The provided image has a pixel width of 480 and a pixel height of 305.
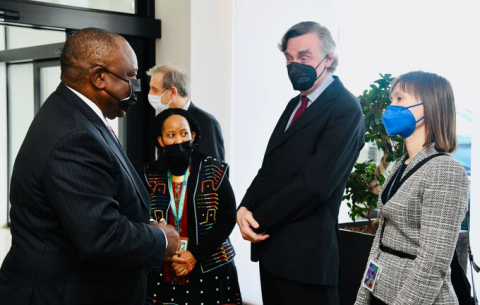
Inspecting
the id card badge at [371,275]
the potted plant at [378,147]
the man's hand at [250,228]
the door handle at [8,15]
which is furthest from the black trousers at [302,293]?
the door handle at [8,15]

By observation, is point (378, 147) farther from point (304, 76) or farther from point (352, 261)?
point (304, 76)

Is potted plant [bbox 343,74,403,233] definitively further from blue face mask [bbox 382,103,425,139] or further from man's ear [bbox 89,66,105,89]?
man's ear [bbox 89,66,105,89]

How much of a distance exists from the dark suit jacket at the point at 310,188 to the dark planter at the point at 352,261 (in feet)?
3.78

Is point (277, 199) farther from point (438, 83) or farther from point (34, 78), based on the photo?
point (34, 78)

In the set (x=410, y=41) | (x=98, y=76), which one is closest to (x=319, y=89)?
(x=98, y=76)

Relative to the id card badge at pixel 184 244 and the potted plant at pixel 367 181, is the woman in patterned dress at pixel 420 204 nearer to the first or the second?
the id card badge at pixel 184 244

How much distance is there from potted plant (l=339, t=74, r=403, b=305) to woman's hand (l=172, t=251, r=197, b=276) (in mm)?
1292

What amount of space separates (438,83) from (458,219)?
0.52 metres

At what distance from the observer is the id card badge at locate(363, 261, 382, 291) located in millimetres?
2219

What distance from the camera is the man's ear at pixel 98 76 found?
1976 mm

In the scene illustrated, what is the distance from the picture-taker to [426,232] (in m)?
2.06

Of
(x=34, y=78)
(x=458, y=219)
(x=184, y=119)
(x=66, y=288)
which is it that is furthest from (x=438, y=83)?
(x=34, y=78)

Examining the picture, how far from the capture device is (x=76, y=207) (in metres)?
1.80

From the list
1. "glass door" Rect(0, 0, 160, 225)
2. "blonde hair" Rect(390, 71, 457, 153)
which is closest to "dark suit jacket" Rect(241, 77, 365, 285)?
"blonde hair" Rect(390, 71, 457, 153)
